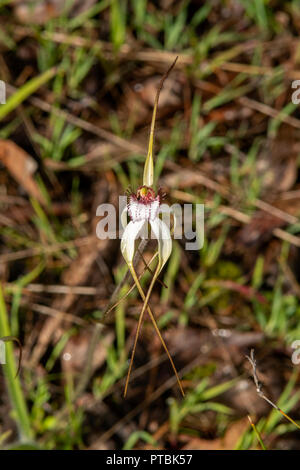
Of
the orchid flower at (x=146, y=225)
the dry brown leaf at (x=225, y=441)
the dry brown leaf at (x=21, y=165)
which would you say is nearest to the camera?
the orchid flower at (x=146, y=225)

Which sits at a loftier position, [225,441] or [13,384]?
[13,384]

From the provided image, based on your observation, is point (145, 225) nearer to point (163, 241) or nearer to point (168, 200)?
point (163, 241)

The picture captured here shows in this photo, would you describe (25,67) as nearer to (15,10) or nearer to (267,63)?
(15,10)

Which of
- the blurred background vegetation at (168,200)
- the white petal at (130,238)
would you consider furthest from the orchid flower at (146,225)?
the blurred background vegetation at (168,200)

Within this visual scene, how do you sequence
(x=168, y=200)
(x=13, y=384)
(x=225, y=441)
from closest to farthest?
(x=13, y=384) → (x=225, y=441) → (x=168, y=200)

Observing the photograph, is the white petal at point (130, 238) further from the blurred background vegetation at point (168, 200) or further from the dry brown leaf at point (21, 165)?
the dry brown leaf at point (21, 165)

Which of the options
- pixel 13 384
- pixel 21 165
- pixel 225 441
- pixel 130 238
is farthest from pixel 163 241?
pixel 21 165
